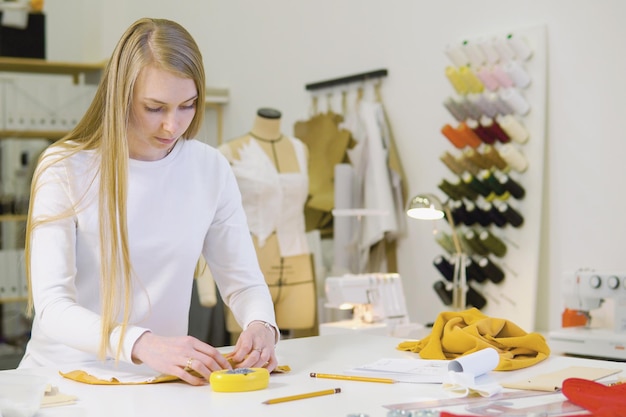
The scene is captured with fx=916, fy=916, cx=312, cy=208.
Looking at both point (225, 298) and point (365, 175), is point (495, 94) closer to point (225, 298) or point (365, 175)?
point (365, 175)

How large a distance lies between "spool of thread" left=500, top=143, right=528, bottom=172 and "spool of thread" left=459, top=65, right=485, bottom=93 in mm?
292

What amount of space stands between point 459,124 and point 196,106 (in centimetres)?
222

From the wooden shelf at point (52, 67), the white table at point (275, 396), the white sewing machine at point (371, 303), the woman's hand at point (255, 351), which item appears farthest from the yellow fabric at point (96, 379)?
the wooden shelf at point (52, 67)

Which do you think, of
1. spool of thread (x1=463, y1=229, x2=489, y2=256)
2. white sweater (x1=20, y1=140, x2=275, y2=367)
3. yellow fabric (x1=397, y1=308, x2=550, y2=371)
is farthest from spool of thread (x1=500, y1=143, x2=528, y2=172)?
white sweater (x1=20, y1=140, x2=275, y2=367)

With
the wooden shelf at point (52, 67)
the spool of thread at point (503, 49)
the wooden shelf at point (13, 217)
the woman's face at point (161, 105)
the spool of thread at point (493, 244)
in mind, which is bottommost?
the wooden shelf at point (13, 217)

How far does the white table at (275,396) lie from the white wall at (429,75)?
1673mm

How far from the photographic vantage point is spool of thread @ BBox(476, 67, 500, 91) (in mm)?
3775

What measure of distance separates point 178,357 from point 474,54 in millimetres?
2544

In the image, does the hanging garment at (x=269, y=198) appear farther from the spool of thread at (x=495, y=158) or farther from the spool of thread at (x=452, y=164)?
the spool of thread at (x=495, y=158)

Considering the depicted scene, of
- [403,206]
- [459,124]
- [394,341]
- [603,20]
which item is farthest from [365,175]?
[394,341]

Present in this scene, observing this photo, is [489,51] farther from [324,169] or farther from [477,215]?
[324,169]

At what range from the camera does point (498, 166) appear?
3766mm

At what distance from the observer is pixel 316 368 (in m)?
1.88

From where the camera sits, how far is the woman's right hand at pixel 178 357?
1.67 meters
